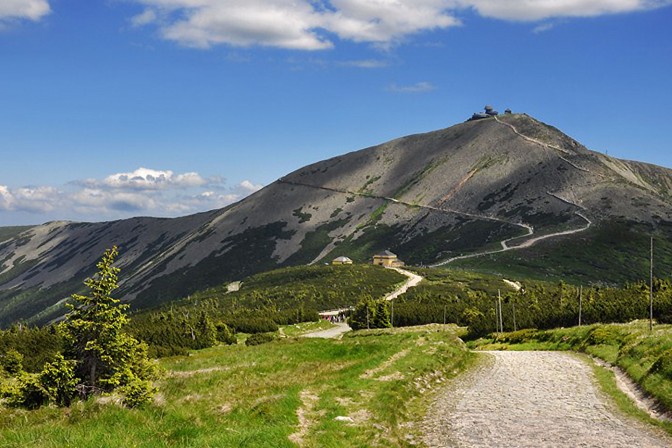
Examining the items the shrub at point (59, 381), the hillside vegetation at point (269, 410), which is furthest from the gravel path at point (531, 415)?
the shrub at point (59, 381)

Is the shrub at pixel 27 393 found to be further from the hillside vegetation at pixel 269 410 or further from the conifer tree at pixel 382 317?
the conifer tree at pixel 382 317

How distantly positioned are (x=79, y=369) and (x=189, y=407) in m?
6.15

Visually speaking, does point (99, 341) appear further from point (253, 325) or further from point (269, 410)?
point (253, 325)

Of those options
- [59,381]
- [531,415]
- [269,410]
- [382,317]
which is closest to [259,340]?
[382,317]

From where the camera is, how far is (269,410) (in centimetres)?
1844

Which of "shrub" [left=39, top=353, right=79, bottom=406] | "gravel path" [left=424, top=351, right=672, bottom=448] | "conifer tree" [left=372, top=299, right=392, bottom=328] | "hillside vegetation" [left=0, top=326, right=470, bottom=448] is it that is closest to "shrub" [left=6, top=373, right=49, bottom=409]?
"shrub" [left=39, top=353, right=79, bottom=406]

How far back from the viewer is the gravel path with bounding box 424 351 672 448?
1747 centimetres

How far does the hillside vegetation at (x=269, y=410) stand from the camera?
14.3m

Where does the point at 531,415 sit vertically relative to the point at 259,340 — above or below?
above

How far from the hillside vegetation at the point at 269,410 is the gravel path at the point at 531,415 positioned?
1371 mm

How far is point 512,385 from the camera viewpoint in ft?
90.6

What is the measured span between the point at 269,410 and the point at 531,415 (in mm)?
9392

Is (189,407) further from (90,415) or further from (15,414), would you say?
(15,414)

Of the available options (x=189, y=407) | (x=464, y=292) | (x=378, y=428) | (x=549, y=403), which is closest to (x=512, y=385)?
(x=549, y=403)
